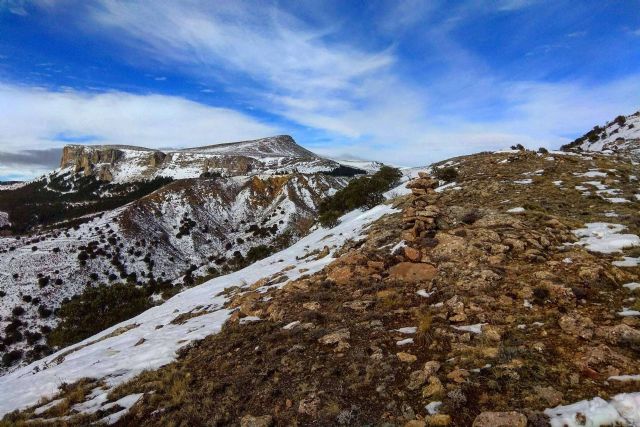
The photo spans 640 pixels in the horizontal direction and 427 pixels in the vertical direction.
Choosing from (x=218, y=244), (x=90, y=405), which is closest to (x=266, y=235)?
(x=218, y=244)

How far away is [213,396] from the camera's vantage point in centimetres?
823

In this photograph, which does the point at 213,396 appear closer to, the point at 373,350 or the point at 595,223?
the point at 373,350

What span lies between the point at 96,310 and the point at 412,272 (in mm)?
52494

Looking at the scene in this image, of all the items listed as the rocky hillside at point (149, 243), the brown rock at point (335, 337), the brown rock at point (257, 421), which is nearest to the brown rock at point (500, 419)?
the brown rock at point (257, 421)

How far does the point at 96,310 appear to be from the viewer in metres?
50.8

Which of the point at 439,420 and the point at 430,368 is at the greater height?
the point at 430,368

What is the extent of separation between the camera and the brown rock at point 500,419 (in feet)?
17.7

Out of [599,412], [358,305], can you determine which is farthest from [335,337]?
[599,412]

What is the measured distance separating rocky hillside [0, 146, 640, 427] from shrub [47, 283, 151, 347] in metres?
33.9

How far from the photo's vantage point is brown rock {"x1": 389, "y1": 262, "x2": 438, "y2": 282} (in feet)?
39.5

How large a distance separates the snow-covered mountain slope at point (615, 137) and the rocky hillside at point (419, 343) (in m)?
27.5

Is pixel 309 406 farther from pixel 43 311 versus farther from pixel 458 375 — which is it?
pixel 43 311

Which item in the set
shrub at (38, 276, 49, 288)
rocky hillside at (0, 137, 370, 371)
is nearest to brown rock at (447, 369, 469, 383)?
rocky hillside at (0, 137, 370, 371)

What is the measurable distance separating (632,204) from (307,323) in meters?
15.2
